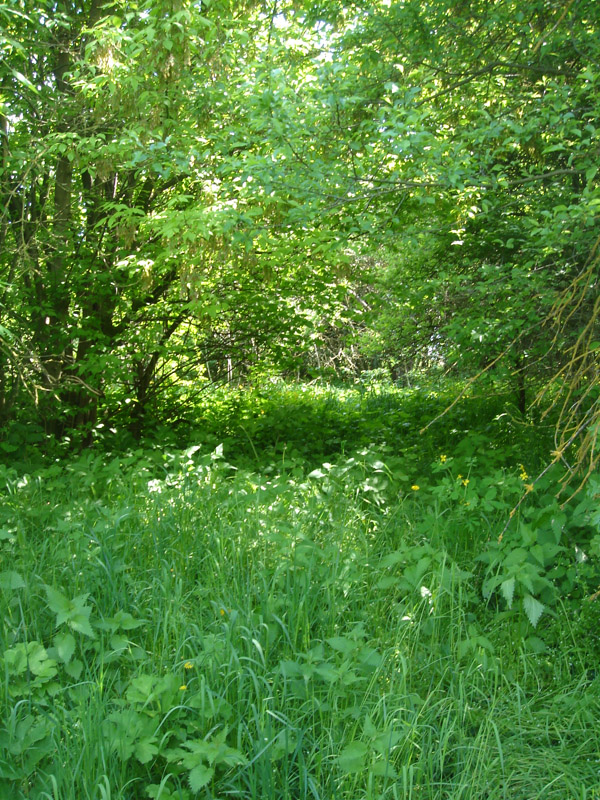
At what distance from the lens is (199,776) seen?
2186 mm

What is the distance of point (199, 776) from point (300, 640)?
2.77ft

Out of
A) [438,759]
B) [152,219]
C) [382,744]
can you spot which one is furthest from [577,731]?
[152,219]

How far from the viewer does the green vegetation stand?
98.0 inches

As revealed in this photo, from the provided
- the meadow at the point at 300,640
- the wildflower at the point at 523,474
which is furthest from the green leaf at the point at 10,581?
the wildflower at the point at 523,474

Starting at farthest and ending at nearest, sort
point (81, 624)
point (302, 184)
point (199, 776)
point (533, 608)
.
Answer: point (302, 184) → point (533, 608) → point (81, 624) → point (199, 776)

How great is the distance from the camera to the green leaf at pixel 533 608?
3.06 meters

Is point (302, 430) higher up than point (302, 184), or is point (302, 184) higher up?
point (302, 184)

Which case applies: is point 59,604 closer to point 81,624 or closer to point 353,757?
point 81,624

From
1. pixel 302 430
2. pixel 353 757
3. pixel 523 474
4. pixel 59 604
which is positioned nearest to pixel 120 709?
pixel 59 604

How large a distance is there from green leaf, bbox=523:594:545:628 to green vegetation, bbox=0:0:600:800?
0.01 metres

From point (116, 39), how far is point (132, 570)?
3.35 metres

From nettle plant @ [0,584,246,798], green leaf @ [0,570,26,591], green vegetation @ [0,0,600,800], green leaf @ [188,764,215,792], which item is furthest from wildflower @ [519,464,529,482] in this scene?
green leaf @ [0,570,26,591]

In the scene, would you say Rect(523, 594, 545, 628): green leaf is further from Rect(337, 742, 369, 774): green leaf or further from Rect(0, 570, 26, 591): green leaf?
Rect(0, 570, 26, 591): green leaf

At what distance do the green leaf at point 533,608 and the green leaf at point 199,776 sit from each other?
1528 millimetres
